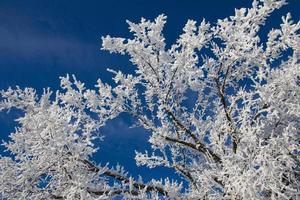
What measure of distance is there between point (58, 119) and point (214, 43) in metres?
3.66

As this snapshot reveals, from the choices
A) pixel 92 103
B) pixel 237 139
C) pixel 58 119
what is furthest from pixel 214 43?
pixel 58 119

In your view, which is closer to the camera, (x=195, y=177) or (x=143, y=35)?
(x=143, y=35)

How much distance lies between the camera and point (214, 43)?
387 inches

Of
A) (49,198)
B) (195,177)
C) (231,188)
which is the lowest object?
(231,188)

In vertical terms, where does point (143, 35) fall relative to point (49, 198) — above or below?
above

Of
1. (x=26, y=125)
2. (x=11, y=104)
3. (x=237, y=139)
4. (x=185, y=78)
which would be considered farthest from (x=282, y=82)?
(x=11, y=104)

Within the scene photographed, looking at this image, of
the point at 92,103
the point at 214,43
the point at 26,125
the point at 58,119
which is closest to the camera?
the point at 58,119

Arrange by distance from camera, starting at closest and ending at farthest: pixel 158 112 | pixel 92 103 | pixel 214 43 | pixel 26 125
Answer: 1. pixel 26 125
2. pixel 214 43
3. pixel 92 103
4. pixel 158 112

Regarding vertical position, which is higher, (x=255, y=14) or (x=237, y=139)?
(x=255, y=14)

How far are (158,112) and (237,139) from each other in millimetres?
2995

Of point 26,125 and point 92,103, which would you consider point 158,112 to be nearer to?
point 92,103

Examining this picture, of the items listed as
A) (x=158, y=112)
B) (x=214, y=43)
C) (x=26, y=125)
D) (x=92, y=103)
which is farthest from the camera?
(x=158, y=112)

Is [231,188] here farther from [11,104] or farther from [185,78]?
[11,104]

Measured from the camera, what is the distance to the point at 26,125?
9.12 m
